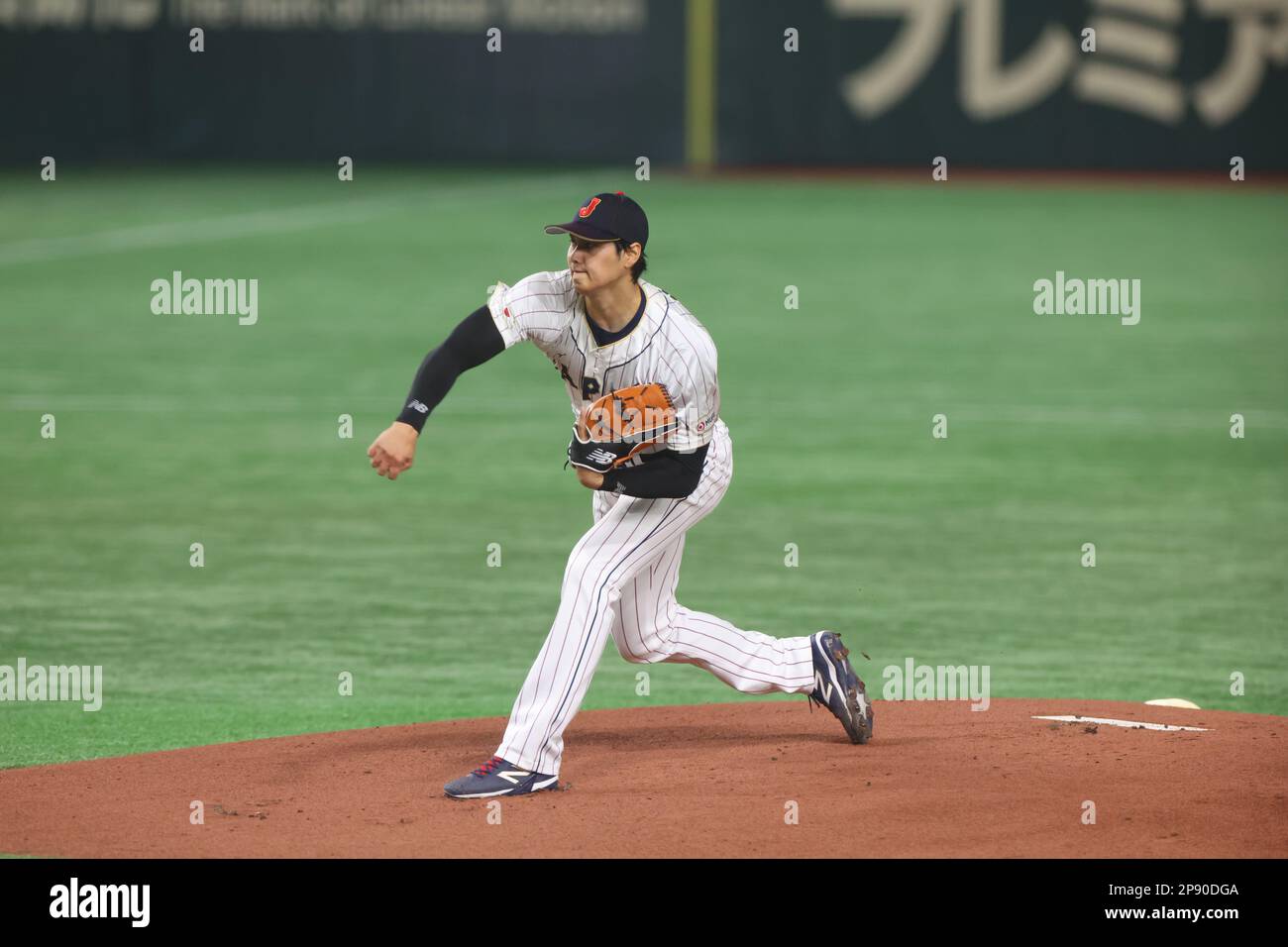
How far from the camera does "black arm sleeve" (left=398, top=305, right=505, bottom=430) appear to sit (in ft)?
21.2

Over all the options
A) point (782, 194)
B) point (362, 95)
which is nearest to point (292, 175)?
point (362, 95)

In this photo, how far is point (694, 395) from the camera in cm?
660

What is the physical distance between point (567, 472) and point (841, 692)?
658 centimetres

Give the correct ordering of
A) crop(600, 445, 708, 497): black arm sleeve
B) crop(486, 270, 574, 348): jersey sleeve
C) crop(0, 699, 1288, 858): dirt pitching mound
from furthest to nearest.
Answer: crop(600, 445, 708, 497): black arm sleeve, crop(486, 270, 574, 348): jersey sleeve, crop(0, 699, 1288, 858): dirt pitching mound

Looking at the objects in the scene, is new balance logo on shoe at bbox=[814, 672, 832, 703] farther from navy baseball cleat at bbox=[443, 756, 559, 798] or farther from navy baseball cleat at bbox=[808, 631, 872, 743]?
navy baseball cleat at bbox=[443, 756, 559, 798]

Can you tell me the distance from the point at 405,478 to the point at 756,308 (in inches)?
318

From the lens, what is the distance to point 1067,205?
2870cm

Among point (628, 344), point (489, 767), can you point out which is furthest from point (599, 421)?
point (489, 767)

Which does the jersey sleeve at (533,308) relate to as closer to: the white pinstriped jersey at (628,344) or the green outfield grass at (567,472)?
the white pinstriped jersey at (628,344)

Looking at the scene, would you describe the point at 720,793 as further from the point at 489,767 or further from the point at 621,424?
the point at 621,424

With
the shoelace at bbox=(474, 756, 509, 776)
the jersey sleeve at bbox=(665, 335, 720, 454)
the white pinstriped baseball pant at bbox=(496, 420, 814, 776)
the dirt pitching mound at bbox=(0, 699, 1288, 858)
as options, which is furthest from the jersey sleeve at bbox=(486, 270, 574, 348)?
the dirt pitching mound at bbox=(0, 699, 1288, 858)

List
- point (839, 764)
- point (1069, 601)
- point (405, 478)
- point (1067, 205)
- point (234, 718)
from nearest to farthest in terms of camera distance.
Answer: point (839, 764)
point (234, 718)
point (1069, 601)
point (405, 478)
point (1067, 205)

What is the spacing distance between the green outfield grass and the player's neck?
83.9 inches

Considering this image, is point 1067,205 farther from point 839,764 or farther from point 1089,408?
point 839,764
